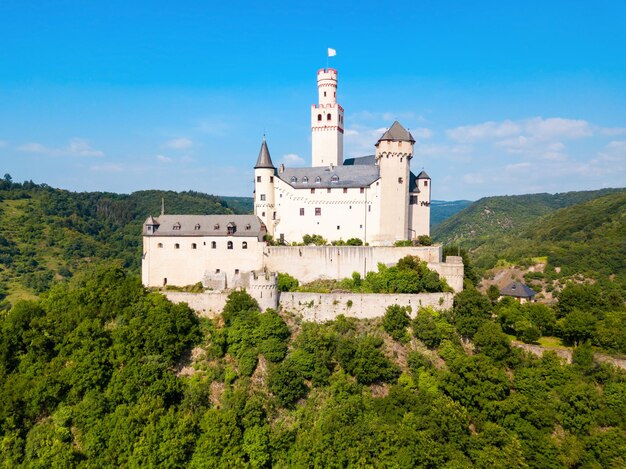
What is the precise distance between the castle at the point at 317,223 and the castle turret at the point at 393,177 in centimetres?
10

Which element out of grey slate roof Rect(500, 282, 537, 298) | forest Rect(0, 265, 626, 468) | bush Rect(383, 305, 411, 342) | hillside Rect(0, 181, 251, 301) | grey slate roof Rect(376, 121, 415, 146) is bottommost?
forest Rect(0, 265, 626, 468)

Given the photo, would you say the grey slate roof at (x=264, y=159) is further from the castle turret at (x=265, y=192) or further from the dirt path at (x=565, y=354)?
the dirt path at (x=565, y=354)

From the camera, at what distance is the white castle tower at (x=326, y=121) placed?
50.2 metres

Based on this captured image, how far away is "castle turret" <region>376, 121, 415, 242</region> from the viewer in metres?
46.1

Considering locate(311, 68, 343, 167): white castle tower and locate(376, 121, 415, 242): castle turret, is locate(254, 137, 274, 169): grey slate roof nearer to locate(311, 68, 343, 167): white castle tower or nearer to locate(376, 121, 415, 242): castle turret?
locate(311, 68, 343, 167): white castle tower

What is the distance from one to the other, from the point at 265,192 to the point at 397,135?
14.0 meters

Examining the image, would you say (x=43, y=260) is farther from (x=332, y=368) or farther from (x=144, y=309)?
(x=332, y=368)

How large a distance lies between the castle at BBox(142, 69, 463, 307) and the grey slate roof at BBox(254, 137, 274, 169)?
100mm

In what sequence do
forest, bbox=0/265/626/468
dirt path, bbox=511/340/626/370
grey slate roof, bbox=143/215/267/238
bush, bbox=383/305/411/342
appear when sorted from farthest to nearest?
grey slate roof, bbox=143/215/267/238 < bush, bbox=383/305/411/342 < dirt path, bbox=511/340/626/370 < forest, bbox=0/265/626/468

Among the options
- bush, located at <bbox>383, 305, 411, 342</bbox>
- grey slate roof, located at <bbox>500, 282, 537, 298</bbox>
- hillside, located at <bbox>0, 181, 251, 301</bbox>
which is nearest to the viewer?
bush, located at <bbox>383, 305, 411, 342</bbox>

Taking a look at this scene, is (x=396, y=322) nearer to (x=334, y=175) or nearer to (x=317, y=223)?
(x=317, y=223)

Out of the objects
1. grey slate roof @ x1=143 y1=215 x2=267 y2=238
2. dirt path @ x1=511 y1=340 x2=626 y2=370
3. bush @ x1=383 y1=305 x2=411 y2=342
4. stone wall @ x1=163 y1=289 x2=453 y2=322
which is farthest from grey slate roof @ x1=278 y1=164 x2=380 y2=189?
dirt path @ x1=511 y1=340 x2=626 y2=370

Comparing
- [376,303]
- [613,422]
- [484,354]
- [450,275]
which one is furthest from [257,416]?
[613,422]

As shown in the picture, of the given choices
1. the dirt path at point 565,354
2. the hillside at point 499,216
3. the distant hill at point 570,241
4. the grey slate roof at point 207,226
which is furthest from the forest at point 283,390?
the hillside at point 499,216
